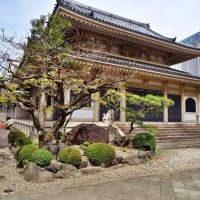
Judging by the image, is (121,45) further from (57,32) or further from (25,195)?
(25,195)

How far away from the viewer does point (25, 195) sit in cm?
571

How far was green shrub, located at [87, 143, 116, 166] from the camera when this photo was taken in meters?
8.41

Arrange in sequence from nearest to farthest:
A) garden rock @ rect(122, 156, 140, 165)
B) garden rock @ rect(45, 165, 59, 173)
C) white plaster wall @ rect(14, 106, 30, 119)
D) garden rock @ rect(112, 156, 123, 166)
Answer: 1. garden rock @ rect(45, 165, 59, 173)
2. garden rock @ rect(112, 156, 123, 166)
3. garden rock @ rect(122, 156, 140, 165)
4. white plaster wall @ rect(14, 106, 30, 119)

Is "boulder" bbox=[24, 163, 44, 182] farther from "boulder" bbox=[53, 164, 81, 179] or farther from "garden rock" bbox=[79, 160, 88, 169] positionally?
"garden rock" bbox=[79, 160, 88, 169]

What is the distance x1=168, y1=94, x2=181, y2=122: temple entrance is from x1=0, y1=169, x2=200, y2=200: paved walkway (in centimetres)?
1240

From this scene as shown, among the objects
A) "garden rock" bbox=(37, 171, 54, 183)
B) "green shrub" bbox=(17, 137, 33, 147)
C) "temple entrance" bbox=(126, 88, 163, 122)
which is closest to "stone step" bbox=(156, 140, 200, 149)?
"temple entrance" bbox=(126, 88, 163, 122)

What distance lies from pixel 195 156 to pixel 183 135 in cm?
445

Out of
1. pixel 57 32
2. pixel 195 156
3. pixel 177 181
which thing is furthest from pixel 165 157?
pixel 57 32

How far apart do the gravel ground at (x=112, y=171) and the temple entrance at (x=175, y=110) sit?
25.7 feet

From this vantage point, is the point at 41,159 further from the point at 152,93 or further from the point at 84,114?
the point at 152,93

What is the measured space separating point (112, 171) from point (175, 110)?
1286 centimetres

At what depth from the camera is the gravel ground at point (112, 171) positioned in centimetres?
659

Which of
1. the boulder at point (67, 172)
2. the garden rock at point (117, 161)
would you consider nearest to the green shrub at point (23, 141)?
the boulder at point (67, 172)

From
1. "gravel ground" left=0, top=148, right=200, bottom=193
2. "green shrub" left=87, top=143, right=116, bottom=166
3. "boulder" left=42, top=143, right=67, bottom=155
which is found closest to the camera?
"gravel ground" left=0, top=148, right=200, bottom=193
